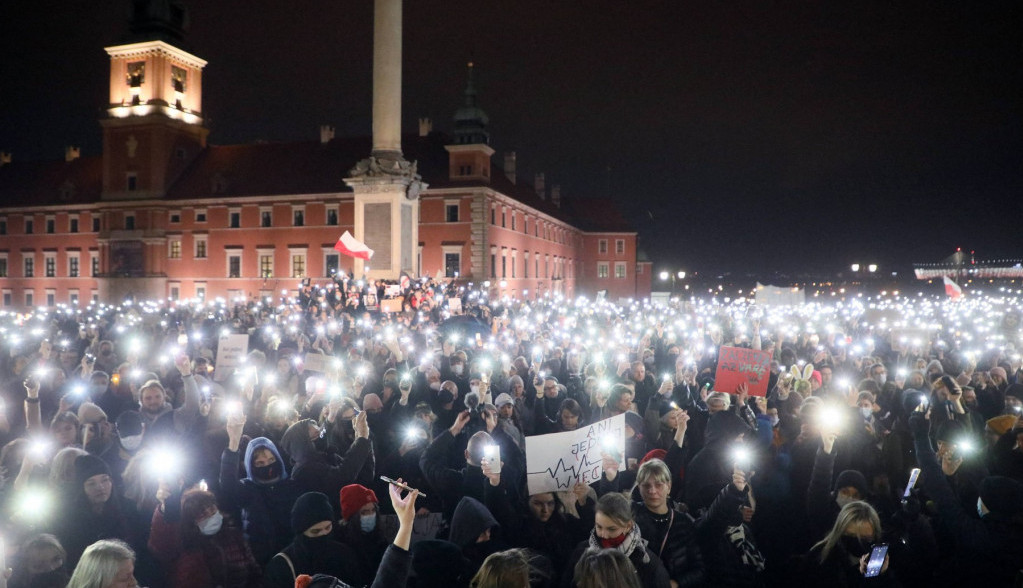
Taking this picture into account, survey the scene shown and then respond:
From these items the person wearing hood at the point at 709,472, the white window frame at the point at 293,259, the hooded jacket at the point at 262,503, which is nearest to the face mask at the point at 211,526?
the hooded jacket at the point at 262,503

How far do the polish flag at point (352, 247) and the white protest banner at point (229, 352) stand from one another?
44.0 feet

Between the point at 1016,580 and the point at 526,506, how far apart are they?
301 cm

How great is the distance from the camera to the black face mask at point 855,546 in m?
3.89

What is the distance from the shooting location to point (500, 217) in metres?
47.9

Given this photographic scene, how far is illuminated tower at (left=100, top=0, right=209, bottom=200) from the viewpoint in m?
49.9

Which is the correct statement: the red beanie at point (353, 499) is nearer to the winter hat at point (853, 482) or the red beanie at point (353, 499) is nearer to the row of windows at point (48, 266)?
the winter hat at point (853, 482)

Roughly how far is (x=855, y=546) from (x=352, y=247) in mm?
21846

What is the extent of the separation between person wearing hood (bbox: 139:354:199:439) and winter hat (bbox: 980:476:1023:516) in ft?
20.7

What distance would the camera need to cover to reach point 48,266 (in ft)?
177

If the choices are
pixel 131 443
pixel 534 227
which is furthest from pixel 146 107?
pixel 131 443

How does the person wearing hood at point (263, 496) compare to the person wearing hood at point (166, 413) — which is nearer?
the person wearing hood at point (263, 496)

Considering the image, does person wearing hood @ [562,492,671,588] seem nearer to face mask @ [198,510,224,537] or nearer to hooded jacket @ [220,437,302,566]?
face mask @ [198,510,224,537]

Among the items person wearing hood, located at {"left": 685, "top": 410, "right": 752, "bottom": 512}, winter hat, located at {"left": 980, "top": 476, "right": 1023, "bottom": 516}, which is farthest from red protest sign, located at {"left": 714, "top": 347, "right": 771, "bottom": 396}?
winter hat, located at {"left": 980, "top": 476, "right": 1023, "bottom": 516}

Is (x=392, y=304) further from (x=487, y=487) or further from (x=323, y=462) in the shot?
(x=487, y=487)
